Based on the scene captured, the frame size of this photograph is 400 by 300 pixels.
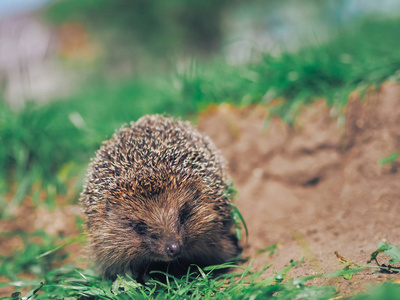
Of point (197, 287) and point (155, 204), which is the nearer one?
point (197, 287)

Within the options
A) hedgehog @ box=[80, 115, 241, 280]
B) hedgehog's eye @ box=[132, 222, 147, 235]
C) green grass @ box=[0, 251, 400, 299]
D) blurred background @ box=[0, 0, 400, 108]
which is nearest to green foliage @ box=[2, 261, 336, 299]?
green grass @ box=[0, 251, 400, 299]

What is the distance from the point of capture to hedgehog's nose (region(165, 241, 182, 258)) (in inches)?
112

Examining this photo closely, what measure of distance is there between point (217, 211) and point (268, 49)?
3.90 m

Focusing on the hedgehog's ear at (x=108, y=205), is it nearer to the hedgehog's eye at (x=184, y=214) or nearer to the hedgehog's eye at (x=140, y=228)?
the hedgehog's eye at (x=140, y=228)

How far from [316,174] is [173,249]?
2.67 m

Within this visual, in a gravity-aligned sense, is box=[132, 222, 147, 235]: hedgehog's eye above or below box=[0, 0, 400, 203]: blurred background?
below

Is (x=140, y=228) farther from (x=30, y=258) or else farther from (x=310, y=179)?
(x=310, y=179)

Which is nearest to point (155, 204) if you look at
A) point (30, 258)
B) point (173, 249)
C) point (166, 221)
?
point (166, 221)

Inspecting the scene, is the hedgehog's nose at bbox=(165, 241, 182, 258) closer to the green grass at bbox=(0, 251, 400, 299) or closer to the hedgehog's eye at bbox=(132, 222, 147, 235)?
the green grass at bbox=(0, 251, 400, 299)

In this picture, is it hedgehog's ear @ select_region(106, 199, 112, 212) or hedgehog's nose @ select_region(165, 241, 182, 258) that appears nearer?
hedgehog's nose @ select_region(165, 241, 182, 258)

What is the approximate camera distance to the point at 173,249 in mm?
2857

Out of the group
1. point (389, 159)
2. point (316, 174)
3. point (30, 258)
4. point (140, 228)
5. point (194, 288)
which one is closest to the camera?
point (194, 288)

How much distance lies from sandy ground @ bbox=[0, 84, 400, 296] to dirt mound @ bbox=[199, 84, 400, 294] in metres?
0.01

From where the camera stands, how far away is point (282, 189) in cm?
474
